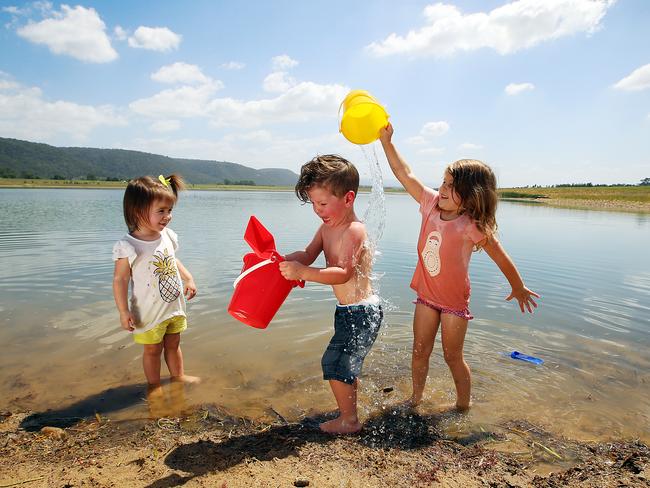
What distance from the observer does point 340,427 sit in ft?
8.38

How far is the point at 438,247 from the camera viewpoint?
2840 mm

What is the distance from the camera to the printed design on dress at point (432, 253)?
2.85m

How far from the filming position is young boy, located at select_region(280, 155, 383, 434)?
247 centimetres

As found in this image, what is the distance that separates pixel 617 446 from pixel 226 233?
10.7m

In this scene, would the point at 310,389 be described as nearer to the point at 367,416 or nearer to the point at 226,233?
the point at 367,416

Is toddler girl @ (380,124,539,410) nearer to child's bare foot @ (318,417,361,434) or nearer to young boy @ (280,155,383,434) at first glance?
young boy @ (280,155,383,434)

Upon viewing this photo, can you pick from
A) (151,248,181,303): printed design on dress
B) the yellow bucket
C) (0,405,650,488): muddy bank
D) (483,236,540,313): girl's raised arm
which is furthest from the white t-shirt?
(483,236,540,313): girl's raised arm

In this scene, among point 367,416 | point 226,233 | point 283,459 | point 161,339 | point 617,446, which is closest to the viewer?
point 283,459

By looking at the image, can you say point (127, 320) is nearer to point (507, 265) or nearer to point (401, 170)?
point (401, 170)

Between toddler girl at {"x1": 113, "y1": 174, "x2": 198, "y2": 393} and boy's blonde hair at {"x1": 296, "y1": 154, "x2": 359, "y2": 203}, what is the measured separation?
113 cm

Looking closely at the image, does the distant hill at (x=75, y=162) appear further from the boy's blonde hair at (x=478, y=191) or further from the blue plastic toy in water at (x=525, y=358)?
the boy's blonde hair at (x=478, y=191)

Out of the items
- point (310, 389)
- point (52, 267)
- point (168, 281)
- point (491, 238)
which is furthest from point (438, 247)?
point (52, 267)

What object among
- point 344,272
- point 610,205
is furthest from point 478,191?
point 610,205

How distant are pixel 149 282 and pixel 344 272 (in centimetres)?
150
